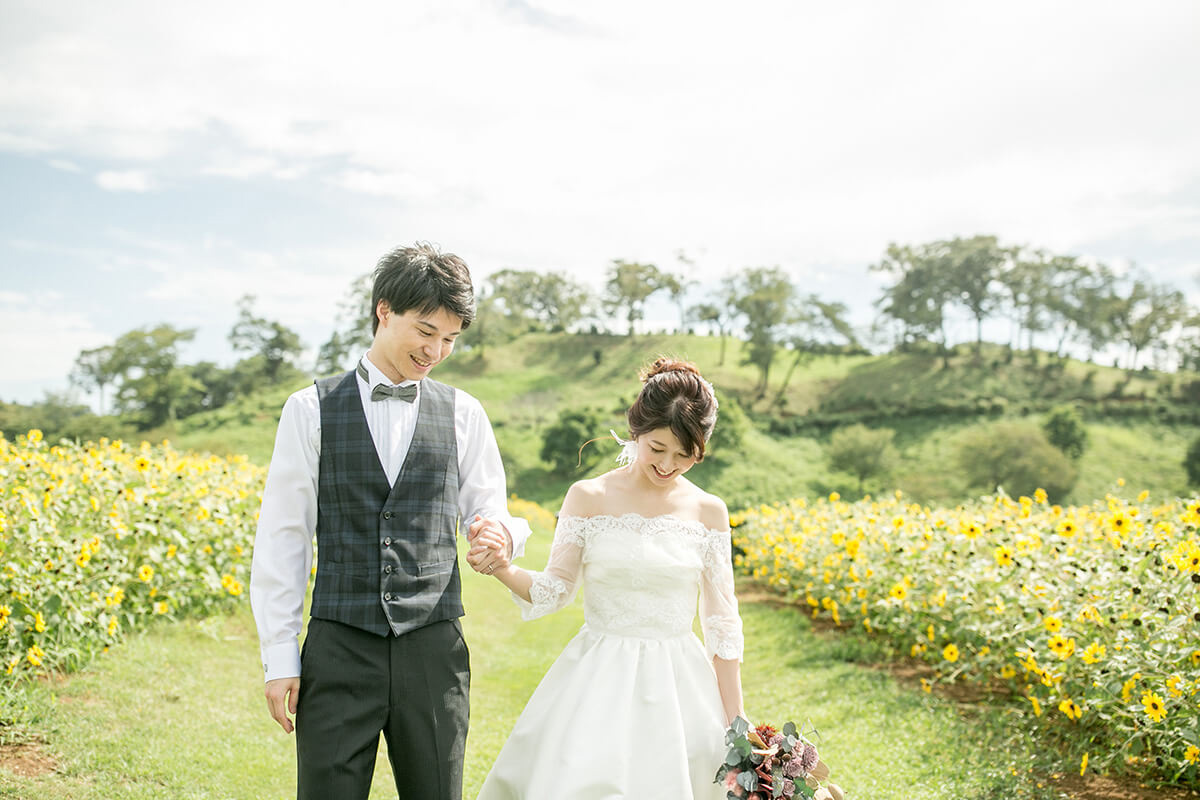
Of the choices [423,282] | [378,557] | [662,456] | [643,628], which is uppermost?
[423,282]

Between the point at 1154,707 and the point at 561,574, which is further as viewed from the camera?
the point at 1154,707

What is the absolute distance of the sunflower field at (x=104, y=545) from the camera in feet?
15.9

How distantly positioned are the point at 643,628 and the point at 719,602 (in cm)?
27

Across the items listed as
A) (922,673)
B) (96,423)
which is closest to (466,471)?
(922,673)

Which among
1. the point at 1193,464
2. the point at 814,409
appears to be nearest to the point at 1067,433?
the point at 1193,464

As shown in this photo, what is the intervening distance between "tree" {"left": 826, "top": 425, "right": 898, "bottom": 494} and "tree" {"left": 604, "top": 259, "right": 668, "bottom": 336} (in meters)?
13.9

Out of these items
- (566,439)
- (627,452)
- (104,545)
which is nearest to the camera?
(627,452)

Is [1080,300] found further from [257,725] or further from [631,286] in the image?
[257,725]

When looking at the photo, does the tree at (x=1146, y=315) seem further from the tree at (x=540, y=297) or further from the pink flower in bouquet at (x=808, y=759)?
the pink flower in bouquet at (x=808, y=759)

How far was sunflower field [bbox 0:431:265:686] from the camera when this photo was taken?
4.85m

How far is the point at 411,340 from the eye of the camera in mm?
2295

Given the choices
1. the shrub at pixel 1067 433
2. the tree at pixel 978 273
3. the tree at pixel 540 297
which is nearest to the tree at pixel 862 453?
the shrub at pixel 1067 433

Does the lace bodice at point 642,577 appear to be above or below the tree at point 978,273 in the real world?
below

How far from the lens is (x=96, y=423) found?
30.2 metres
